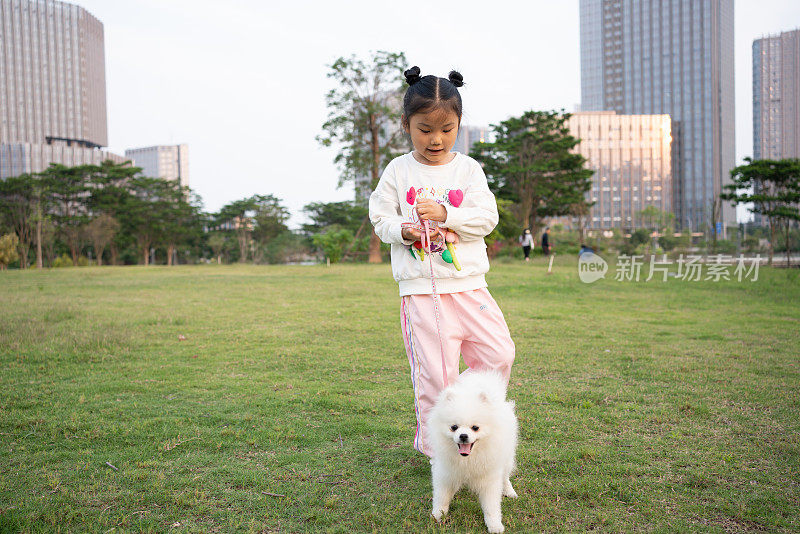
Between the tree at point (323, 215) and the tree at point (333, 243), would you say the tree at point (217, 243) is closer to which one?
the tree at point (323, 215)

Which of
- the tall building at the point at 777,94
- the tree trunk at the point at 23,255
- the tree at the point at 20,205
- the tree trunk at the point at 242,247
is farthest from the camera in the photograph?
the tall building at the point at 777,94

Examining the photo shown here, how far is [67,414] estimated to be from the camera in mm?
3762

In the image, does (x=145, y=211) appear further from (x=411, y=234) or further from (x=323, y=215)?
(x=411, y=234)

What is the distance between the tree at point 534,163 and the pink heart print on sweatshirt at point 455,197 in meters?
32.4

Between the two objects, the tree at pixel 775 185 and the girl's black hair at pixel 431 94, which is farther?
the tree at pixel 775 185

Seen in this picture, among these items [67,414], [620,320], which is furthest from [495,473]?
[620,320]

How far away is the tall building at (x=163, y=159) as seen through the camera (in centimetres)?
12638

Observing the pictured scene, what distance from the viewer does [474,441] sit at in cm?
216

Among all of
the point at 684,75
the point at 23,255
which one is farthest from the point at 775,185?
the point at 684,75

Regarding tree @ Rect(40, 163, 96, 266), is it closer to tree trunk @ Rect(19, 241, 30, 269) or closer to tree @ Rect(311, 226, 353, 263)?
tree trunk @ Rect(19, 241, 30, 269)

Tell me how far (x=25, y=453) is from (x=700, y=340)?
679cm

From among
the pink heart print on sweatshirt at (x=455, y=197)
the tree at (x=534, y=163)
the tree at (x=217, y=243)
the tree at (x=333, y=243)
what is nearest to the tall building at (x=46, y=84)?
the tree at (x=217, y=243)

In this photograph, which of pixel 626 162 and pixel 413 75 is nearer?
pixel 413 75

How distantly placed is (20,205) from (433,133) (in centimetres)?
4570
